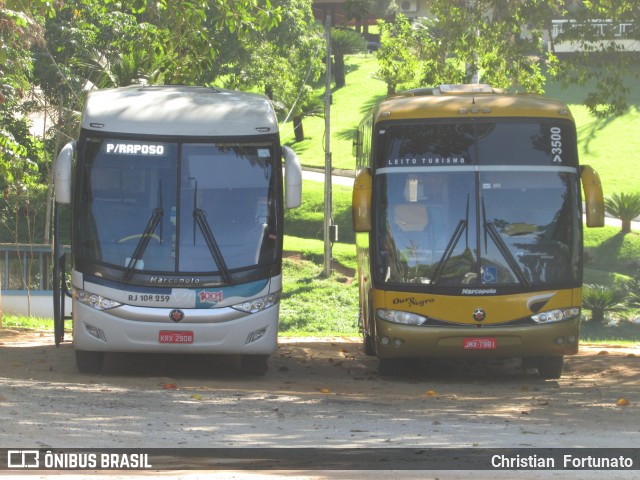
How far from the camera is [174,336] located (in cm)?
1229

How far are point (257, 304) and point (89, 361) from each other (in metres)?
2.24

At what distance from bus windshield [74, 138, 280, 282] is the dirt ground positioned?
1403 millimetres

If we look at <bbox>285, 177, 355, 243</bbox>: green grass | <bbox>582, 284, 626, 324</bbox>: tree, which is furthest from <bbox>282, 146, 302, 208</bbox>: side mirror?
<bbox>285, 177, 355, 243</bbox>: green grass

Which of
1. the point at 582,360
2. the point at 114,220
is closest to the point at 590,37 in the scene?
the point at 582,360

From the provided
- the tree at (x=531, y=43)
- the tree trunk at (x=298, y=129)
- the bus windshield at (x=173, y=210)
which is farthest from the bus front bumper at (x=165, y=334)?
the tree trunk at (x=298, y=129)

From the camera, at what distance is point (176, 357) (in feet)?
51.5

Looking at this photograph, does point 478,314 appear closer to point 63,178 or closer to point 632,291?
point 63,178

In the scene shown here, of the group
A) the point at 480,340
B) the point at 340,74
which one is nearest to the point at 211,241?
the point at 480,340

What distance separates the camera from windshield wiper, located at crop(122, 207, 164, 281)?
1231cm

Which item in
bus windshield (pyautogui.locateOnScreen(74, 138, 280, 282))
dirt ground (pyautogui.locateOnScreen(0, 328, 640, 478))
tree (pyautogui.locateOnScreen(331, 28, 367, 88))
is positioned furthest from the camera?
tree (pyautogui.locateOnScreen(331, 28, 367, 88))

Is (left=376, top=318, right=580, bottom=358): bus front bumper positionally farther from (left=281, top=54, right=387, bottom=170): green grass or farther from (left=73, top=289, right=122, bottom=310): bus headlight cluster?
(left=281, top=54, right=387, bottom=170): green grass

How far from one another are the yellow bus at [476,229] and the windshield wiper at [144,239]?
228 centimetres

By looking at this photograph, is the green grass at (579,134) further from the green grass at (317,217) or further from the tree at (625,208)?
the green grass at (317,217)

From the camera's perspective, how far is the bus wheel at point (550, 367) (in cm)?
1366
